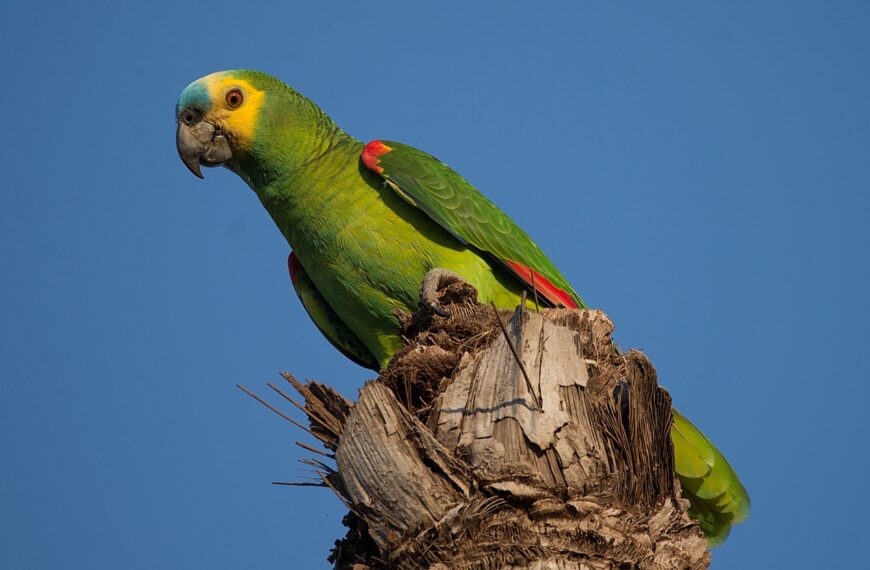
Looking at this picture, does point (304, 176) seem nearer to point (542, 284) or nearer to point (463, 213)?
point (463, 213)

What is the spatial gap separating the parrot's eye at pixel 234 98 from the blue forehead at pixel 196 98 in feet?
0.51

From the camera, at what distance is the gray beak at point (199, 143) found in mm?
6434

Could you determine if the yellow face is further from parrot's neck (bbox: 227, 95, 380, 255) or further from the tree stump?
the tree stump

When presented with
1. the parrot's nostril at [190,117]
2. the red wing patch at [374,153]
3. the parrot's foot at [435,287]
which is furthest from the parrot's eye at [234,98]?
the parrot's foot at [435,287]

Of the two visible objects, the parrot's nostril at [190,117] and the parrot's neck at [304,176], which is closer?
the parrot's neck at [304,176]

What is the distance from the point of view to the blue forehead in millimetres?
6422

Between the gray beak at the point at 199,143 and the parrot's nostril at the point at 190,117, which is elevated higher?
the parrot's nostril at the point at 190,117

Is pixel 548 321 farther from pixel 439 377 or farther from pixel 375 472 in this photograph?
pixel 375 472

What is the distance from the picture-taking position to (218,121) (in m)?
6.40

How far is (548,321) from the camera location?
13.1ft

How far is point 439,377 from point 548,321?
2.00 feet

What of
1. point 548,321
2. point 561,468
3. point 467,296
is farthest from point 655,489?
point 467,296

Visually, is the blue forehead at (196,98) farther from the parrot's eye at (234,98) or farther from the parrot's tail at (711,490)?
the parrot's tail at (711,490)

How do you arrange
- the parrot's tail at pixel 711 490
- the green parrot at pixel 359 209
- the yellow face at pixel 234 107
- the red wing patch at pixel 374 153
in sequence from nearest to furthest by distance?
the parrot's tail at pixel 711 490 < the green parrot at pixel 359 209 < the red wing patch at pixel 374 153 < the yellow face at pixel 234 107
